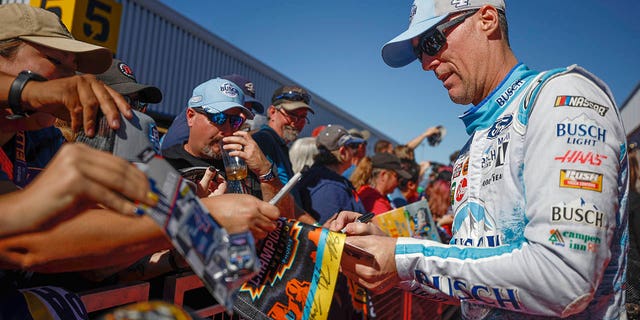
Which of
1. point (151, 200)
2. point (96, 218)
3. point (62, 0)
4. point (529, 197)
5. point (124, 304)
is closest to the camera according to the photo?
point (151, 200)

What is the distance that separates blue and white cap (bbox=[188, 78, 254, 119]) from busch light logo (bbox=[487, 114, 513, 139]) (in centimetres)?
214

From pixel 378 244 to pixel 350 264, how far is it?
0.14 meters

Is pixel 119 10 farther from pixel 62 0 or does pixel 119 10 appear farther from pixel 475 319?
pixel 475 319

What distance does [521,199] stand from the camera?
4.62 feet

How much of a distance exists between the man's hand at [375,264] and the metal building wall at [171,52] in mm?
9510

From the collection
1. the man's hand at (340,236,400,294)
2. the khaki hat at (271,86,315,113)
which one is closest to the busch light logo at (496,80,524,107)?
the man's hand at (340,236,400,294)

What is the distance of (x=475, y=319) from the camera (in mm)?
1618

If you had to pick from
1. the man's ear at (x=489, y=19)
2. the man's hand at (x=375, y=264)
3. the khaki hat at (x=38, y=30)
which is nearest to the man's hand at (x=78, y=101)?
the khaki hat at (x=38, y=30)

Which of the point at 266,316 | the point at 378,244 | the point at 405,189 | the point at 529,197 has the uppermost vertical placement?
the point at 529,197

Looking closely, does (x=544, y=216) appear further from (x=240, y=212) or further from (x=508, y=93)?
(x=240, y=212)

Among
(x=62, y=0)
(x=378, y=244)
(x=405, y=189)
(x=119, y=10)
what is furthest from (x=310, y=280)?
(x=119, y=10)

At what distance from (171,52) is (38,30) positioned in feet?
40.1

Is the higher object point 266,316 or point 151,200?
point 151,200

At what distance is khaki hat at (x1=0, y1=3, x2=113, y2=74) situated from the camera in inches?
60.9
